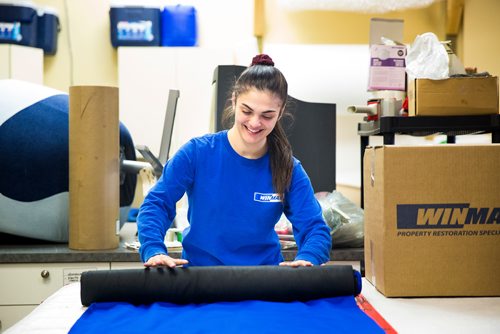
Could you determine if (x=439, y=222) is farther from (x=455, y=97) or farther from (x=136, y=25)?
(x=136, y=25)

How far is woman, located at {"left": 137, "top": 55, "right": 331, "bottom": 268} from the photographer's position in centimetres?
152

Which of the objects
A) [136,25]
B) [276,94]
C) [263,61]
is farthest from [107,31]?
[276,94]

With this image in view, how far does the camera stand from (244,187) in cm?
155

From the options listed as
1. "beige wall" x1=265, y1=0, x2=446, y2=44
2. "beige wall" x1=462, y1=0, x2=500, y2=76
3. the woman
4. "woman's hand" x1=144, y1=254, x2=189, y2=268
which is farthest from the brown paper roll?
"beige wall" x1=462, y1=0, x2=500, y2=76

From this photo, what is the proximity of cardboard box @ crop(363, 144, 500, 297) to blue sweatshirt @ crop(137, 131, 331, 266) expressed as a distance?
8.6 inches

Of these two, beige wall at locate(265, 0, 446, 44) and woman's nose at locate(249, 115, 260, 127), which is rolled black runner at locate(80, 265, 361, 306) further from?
beige wall at locate(265, 0, 446, 44)

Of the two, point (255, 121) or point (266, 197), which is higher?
point (255, 121)

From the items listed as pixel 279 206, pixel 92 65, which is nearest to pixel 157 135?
pixel 92 65

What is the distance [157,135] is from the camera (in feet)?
14.6

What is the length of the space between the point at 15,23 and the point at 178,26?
1181 millimetres

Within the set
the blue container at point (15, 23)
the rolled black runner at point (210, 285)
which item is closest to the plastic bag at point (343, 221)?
the rolled black runner at point (210, 285)

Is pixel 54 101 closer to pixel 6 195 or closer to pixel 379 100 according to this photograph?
pixel 6 195

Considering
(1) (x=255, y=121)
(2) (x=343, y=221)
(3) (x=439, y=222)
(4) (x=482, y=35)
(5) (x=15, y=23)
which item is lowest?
(2) (x=343, y=221)

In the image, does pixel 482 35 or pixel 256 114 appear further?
pixel 482 35
